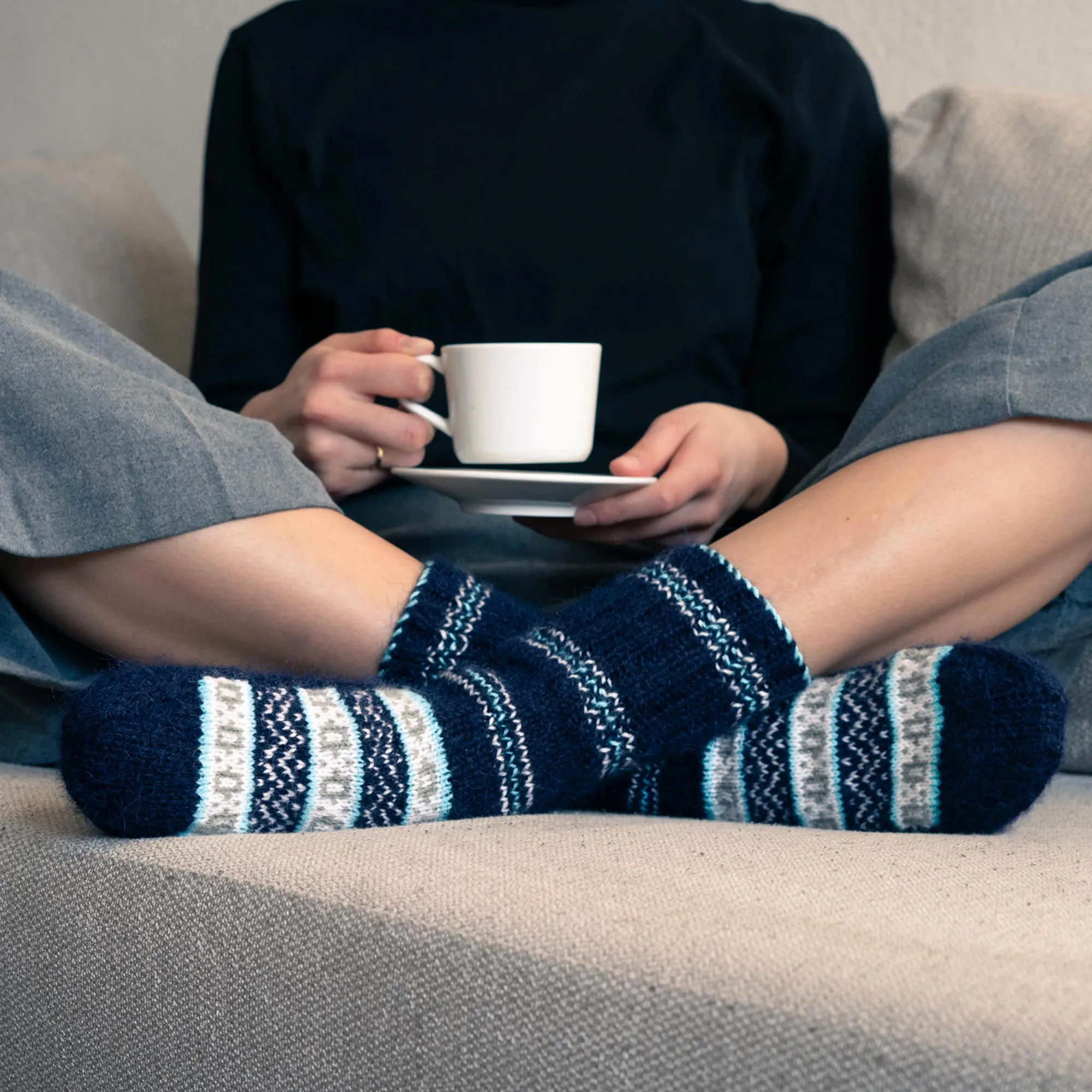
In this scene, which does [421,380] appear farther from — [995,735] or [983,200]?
[983,200]

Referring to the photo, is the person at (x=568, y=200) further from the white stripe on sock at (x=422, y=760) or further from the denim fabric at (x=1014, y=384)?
the white stripe on sock at (x=422, y=760)

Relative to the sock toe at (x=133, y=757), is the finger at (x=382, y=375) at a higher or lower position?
higher

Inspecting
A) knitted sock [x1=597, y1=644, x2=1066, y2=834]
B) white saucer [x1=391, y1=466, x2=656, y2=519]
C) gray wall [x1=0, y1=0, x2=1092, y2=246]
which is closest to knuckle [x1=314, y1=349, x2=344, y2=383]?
white saucer [x1=391, y1=466, x2=656, y2=519]

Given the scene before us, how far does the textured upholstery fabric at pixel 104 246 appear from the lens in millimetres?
1148

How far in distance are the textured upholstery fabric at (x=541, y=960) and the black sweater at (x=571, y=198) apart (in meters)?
0.51

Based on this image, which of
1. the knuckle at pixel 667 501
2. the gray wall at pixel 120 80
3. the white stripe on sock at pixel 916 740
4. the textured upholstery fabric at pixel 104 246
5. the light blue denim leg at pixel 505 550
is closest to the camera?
the white stripe on sock at pixel 916 740

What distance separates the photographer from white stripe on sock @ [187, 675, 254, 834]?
0.52m

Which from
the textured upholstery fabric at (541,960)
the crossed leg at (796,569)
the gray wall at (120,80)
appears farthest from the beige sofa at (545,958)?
the gray wall at (120,80)

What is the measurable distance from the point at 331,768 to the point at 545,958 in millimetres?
174

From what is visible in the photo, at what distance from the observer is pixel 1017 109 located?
0.98 m

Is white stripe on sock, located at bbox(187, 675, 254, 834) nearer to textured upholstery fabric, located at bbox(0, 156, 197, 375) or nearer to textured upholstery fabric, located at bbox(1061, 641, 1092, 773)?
textured upholstery fabric, located at bbox(1061, 641, 1092, 773)

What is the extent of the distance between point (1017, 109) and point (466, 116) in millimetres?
466

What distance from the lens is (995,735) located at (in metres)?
0.58

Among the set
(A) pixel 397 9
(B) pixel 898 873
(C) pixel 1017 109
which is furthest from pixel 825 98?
(B) pixel 898 873
